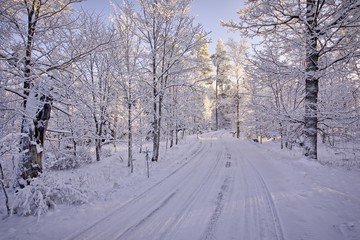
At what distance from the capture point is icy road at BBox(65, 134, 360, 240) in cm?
395

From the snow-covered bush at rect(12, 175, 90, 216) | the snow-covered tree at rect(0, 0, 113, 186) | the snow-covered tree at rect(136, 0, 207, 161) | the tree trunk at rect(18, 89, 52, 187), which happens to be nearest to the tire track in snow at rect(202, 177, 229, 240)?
the snow-covered bush at rect(12, 175, 90, 216)

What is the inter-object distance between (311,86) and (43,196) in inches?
433

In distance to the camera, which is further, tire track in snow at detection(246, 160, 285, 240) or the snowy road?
the snowy road

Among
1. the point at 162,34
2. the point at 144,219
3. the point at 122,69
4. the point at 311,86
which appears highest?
the point at 162,34

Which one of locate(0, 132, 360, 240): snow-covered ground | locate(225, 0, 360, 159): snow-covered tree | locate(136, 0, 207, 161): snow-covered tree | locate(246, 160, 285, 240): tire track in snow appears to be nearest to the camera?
locate(246, 160, 285, 240): tire track in snow

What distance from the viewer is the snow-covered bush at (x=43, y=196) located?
484 centimetres

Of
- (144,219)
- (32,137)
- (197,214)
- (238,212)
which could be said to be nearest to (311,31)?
(238,212)

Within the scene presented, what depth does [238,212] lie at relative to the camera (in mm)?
4836

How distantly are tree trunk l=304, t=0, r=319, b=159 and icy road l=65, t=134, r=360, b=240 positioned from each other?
2419 mm

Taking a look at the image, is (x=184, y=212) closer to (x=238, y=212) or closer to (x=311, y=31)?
(x=238, y=212)

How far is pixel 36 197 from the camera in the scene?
5.07 meters

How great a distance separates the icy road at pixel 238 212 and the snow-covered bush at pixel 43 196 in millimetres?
1361

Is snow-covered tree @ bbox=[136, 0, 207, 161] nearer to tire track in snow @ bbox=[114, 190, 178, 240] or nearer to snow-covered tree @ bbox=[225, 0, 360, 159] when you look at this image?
snow-covered tree @ bbox=[225, 0, 360, 159]

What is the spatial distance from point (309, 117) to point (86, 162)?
1410cm
